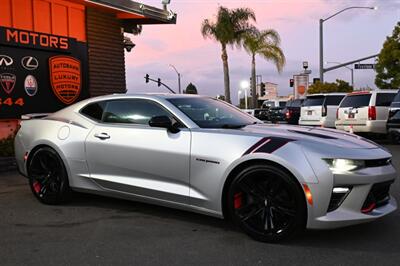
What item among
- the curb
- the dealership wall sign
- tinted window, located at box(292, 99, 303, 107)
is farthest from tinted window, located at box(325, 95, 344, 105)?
the curb

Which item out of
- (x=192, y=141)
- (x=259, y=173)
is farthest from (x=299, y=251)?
(x=192, y=141)

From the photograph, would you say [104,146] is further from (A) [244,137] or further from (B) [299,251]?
(B) [299,251]

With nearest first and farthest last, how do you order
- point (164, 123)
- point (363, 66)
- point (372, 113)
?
1. point (164, 123)
2. point (372, 113)
3. point (363, 66)

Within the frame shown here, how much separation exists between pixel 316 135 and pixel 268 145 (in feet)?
2.05

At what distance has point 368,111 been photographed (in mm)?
15203

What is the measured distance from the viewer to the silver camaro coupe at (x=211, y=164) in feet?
14.9

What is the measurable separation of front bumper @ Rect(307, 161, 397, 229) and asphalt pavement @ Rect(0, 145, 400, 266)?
26cm

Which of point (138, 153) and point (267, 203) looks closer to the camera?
point (267, 203)

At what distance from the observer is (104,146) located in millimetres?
5879

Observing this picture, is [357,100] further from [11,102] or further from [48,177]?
[48,177]

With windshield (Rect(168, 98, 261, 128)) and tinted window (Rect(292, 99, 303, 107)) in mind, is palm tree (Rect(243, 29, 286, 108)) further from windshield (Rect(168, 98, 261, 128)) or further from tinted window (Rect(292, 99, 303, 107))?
windshield (Rect(168, 98, 261, 128))

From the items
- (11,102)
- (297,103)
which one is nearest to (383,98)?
(11,102)

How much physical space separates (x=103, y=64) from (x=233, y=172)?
10.8 m

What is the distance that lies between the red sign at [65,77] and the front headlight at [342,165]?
999 centimetres
